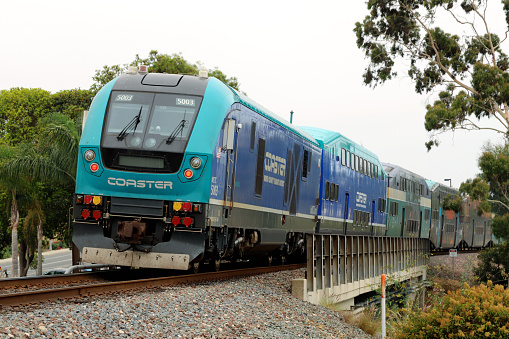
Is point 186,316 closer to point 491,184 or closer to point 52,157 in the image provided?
point 52,157

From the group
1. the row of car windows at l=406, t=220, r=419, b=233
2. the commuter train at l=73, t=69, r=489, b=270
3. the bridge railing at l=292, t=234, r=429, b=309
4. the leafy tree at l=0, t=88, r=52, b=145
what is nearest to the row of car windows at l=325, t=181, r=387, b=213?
the bridge railing at l=292, t=234, r=429, b=309

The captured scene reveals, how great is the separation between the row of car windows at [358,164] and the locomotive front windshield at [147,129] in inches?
476

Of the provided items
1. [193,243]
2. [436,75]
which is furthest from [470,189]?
[193,243]

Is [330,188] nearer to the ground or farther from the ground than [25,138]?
nearer to the ground

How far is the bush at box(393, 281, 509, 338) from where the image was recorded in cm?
945

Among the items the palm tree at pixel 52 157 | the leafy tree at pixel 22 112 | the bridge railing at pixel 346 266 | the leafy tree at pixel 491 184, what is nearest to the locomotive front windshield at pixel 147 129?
the bridge railing at pixel 346 266

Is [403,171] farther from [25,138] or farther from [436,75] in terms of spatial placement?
[25,138]

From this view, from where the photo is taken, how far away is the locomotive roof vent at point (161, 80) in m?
12.4

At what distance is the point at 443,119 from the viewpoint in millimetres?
31766

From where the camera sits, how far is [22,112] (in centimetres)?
4309

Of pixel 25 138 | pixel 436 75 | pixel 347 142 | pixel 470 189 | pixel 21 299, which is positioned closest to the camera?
pixel 21 299

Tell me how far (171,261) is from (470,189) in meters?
22.6

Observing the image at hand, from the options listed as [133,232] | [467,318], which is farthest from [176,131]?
[467,318]

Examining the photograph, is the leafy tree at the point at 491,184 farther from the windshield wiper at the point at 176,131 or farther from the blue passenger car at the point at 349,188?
the windshield wiper at the point at 176,131
